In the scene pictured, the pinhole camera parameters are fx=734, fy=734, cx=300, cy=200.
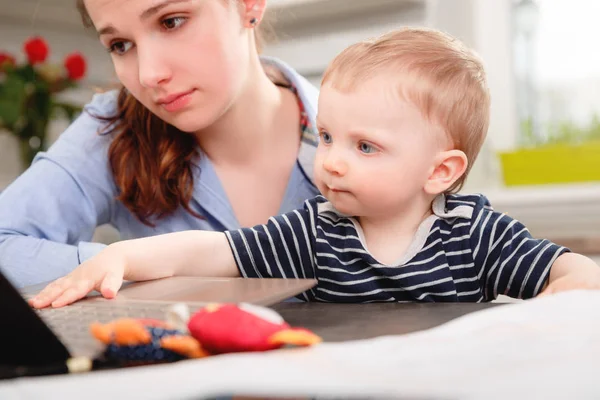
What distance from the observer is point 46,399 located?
0.36 metres

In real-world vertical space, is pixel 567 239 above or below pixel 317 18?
below

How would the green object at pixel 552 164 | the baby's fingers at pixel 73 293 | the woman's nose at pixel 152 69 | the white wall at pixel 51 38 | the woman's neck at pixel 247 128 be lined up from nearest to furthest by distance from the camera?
the baby's fingers at pixel 73 293 < the woman's nose at pixel 152 69 < the woman's neck at pixel 247 128 < the green object at pixel 552 164 < the white wall at pixel 51 38

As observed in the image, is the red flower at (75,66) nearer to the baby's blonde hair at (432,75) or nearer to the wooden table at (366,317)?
the baby's blonde hair at (432,75)

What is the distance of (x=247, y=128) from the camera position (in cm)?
138

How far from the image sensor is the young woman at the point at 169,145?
1093 mm

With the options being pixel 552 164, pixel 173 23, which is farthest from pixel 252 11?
pixel 552 164

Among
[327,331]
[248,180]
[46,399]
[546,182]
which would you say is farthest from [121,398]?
[546,182]

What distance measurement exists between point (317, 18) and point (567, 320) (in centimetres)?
184

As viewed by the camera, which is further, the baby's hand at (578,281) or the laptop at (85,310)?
the baby's hand at (578,281)

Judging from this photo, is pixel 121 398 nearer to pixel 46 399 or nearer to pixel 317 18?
pixel 46 399

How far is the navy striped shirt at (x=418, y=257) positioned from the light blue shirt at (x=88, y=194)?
37 cm

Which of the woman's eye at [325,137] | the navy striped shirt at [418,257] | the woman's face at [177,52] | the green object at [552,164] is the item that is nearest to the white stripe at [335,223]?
the navy striped shirt at [418,257]

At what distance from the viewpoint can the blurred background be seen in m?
2.00

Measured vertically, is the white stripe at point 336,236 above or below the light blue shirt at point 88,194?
below
